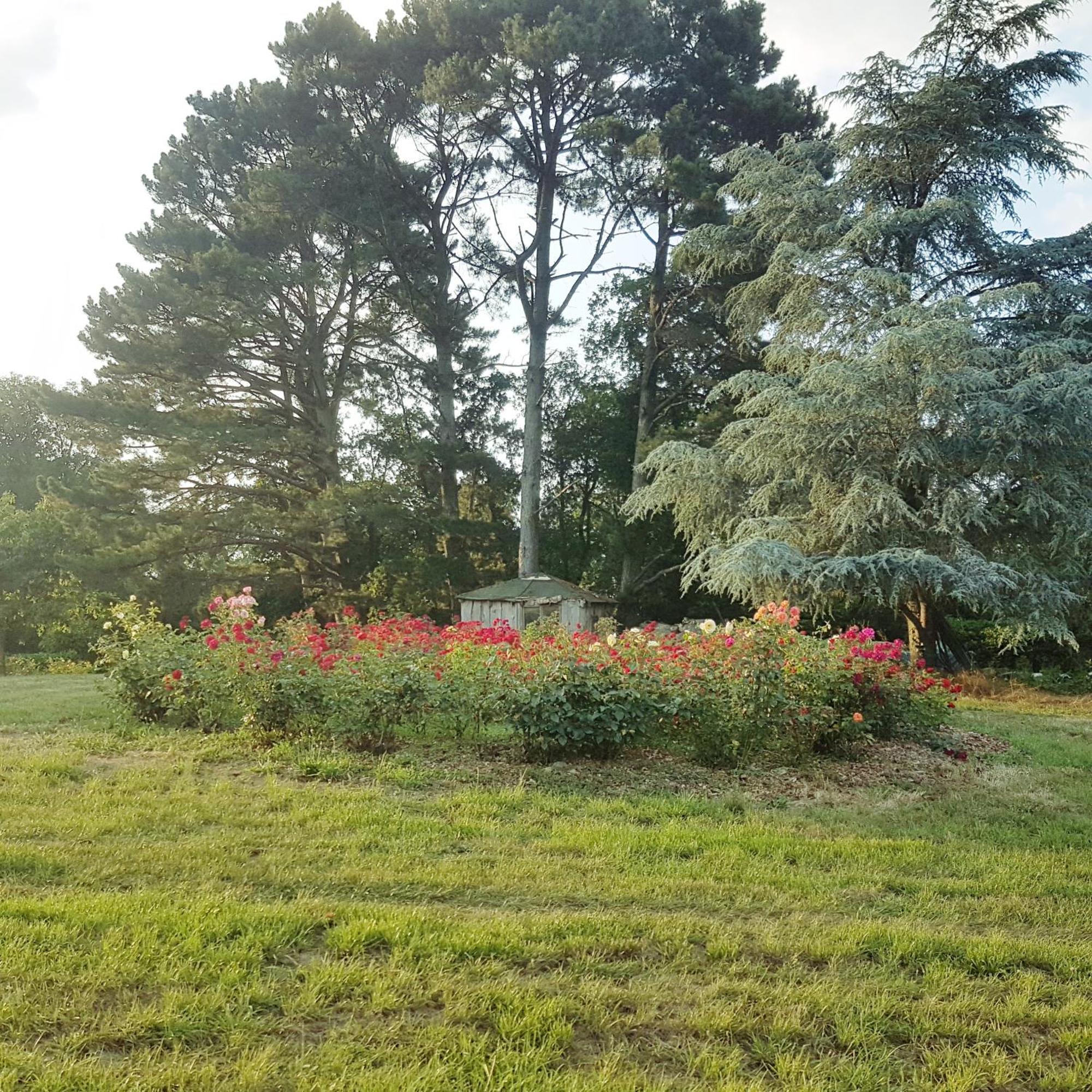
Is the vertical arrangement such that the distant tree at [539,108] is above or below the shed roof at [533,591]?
above

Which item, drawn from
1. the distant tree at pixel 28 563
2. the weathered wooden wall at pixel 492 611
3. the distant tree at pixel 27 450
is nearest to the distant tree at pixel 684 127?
the weathered wooden wall at pixel 492 611

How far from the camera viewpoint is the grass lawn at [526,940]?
205cm

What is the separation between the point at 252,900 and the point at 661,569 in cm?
1525

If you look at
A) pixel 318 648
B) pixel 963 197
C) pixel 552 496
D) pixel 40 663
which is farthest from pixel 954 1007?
pixel 40 663

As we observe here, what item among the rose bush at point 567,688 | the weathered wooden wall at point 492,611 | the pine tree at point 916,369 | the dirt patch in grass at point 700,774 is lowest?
the dirt patch in grass at point 700,774

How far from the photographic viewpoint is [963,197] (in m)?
11.9

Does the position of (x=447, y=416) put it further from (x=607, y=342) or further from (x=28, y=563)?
(x=28, y=563)

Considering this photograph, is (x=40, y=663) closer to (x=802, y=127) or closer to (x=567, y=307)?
(x=567, y=307)

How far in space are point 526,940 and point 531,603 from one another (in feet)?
38.8

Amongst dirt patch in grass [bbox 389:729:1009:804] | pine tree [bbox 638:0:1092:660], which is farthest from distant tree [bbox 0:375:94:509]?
dirt patch in grass [bbox 389:729:1009:804]

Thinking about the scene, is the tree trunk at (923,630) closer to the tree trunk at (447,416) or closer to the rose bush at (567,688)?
the rose bush at (567,688)

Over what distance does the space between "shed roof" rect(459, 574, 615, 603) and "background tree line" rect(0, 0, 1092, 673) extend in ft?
5.68

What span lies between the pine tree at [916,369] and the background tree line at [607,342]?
0.05m

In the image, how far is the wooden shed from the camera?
14.6 meters
